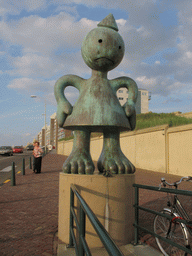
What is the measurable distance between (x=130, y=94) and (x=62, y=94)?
108cm

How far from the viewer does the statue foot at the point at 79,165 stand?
3486mm

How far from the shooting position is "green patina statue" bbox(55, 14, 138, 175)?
3.47 meters

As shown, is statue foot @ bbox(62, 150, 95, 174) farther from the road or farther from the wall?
the wall

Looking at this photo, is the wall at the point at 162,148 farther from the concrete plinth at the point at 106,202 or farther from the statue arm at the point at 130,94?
the concrete plinth at the point at 106,202

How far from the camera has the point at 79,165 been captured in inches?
138

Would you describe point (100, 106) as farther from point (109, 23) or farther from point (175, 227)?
point (175, 227)

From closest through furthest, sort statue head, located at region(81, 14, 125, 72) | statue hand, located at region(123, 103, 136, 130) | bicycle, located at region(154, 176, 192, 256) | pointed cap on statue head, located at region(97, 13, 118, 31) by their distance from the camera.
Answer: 1. bicycle, located at region(154, 176, 192, 256)
2. statue head, located at region(81, 14, 125, 72)
3. statue hand, located at region(123, 103, 136, 130)
4. pointed cap on statue head, located at region(97, 13, 118, 31)

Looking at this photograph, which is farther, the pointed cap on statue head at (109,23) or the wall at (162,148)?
the wall at (162,148)

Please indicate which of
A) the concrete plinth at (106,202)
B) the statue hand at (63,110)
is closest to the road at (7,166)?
the statue hand at (63,110)

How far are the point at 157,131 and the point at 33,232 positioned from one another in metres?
11.2

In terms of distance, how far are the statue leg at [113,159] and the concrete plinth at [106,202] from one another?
14 cm

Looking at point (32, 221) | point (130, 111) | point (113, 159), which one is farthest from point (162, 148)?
point (113, 159)

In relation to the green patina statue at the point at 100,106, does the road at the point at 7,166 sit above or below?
below

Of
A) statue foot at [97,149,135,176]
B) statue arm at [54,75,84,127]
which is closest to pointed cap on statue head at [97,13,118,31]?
statue arm at [54,75,84,127]
